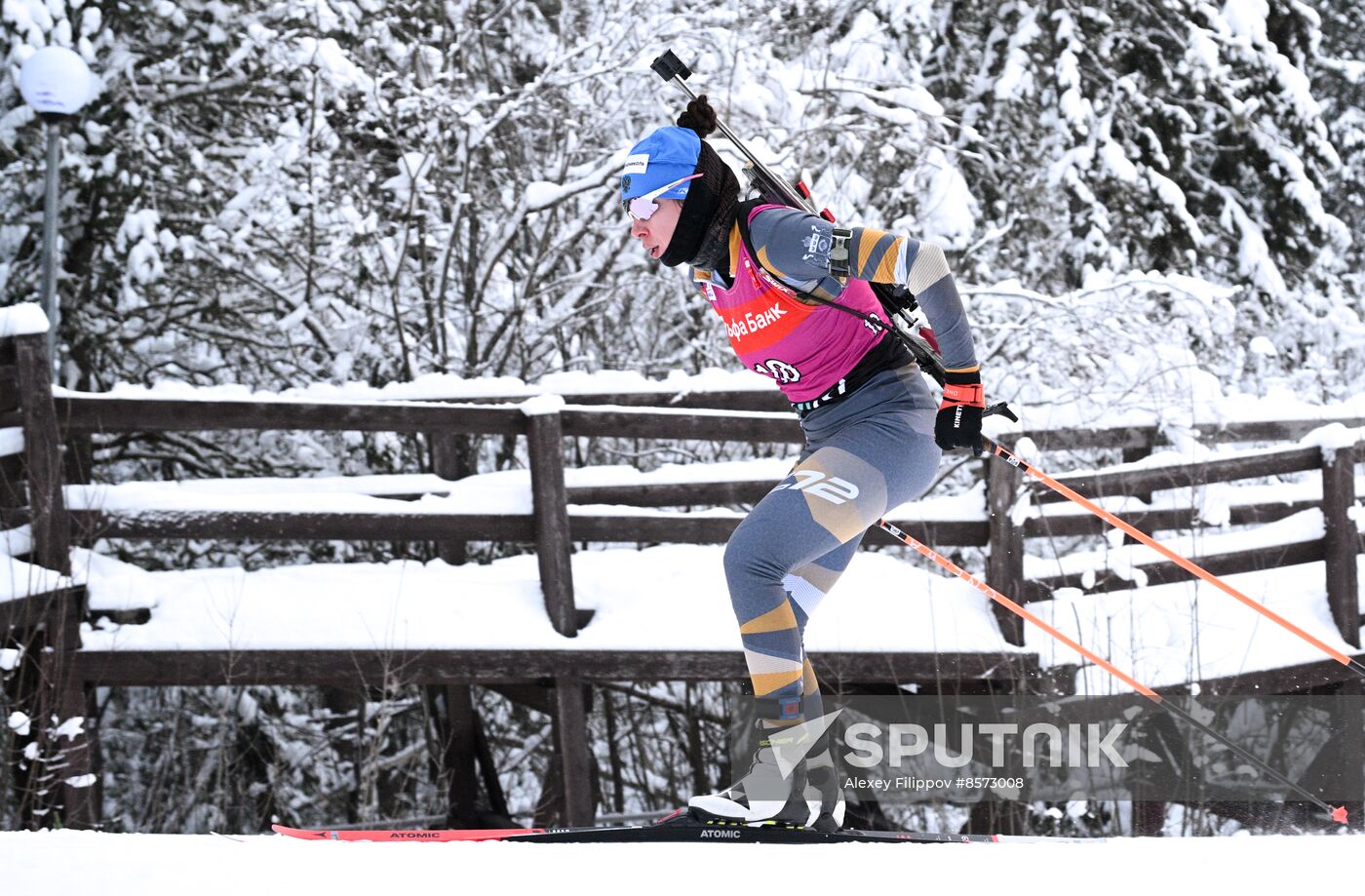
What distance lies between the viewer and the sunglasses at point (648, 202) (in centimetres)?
322

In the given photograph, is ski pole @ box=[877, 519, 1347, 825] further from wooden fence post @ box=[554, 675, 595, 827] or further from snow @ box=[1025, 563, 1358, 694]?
wooden fence post @ box=[554, 675, 595, 827]

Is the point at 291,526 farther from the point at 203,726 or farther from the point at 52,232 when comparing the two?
the point at 203,726

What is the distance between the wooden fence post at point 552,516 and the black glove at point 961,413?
250 cm

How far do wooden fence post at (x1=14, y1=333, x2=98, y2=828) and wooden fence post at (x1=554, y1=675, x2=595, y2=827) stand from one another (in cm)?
189

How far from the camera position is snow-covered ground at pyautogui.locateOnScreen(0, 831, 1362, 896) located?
223cm

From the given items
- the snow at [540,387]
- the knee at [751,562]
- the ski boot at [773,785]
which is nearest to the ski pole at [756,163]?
the knee at [751,562]

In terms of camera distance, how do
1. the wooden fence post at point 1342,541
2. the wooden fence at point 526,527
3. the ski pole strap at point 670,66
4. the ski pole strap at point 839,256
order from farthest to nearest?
1. the wooden fence post at point 1342,541
2. the wooden fence at point 526,527
3. the ski pole strap at point 670,66
4. the ski pole strap at point 839,256

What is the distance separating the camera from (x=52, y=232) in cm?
660

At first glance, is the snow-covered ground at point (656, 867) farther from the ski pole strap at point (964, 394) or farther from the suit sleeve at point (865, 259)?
the suit sleeve at point (865, 259)

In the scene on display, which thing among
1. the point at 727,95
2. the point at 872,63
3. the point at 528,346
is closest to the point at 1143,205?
the point at 872,63

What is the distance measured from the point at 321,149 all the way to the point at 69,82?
7.20 ft

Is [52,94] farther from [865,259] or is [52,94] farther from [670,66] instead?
[865,259]

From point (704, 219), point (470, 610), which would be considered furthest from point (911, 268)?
point (470, 610)

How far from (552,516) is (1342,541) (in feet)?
12.2
